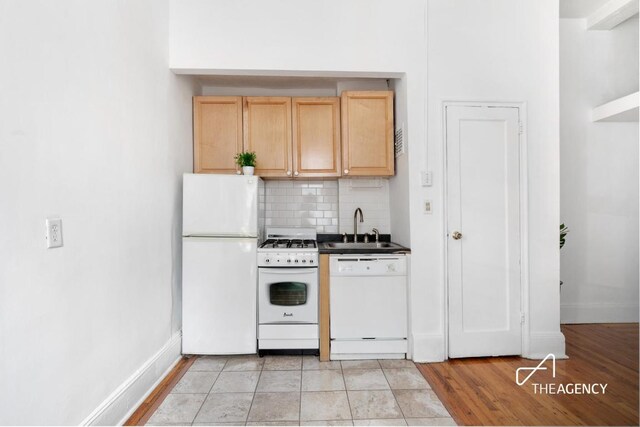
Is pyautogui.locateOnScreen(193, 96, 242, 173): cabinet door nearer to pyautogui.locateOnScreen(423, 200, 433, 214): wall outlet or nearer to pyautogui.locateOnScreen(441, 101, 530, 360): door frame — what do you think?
pyautogui.locateOnScreen(423, 200, 433, 214): wall outlet

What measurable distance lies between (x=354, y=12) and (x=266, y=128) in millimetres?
1250

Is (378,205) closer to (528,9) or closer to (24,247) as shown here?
(528,9)

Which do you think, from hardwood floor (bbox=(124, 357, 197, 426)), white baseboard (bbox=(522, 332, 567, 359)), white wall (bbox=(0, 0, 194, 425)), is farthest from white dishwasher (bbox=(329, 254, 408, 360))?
white wall (bbox=(0, 0, 194, 425))

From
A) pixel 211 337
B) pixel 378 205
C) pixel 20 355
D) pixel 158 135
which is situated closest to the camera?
pixel 20 355

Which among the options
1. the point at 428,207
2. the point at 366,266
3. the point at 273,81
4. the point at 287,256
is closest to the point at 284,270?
the point at 287,256

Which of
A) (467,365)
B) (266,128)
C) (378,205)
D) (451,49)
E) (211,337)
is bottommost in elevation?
(467,365)

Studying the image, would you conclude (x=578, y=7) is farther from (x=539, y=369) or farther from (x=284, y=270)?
(x=284, y=270)

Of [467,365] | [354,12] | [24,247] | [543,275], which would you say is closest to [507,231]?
[543,275]

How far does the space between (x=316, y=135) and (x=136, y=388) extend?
2429 millimetres

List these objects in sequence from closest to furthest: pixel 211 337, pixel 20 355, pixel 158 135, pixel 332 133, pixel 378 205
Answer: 1. pixel 20 355
2. pixel 158 135
3. pixel 211 337
4. pixel 332 133
5. pixel 378 205

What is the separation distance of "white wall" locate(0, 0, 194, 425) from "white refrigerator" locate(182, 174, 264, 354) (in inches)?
9.2

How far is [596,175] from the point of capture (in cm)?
354

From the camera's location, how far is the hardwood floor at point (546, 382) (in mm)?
1914

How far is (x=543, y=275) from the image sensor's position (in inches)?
108
